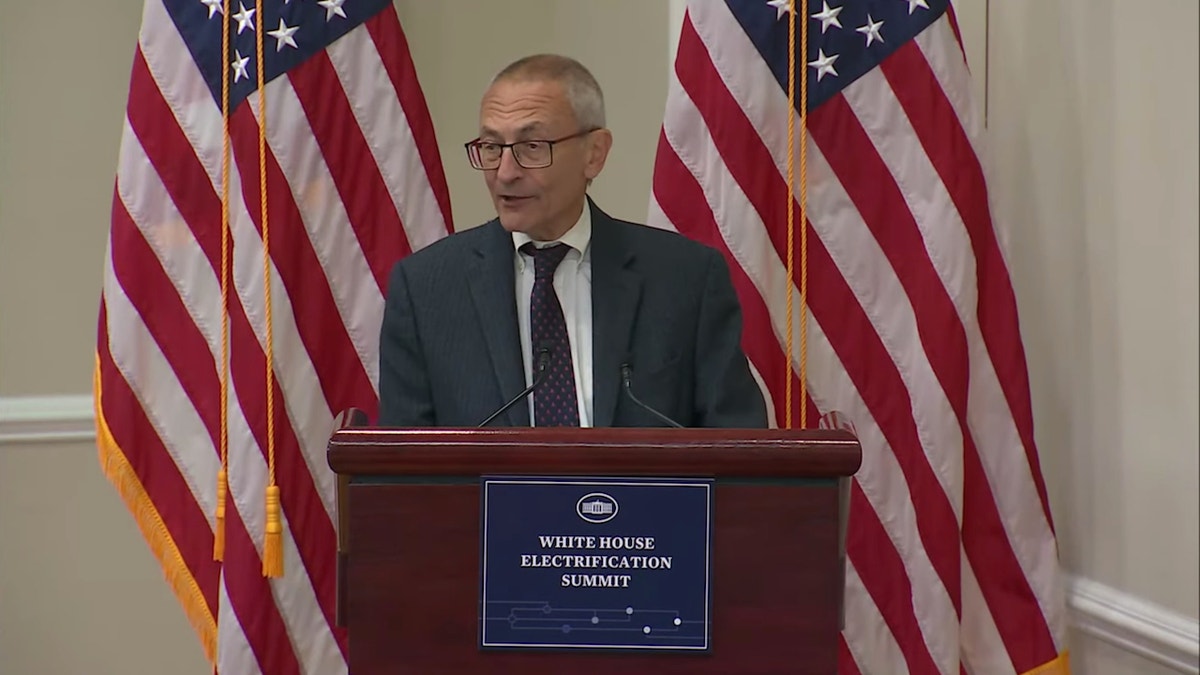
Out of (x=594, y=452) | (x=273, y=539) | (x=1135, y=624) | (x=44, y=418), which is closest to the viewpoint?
(x=594, y=452)

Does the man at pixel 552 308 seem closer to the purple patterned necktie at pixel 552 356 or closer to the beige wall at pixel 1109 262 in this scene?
the purple patterned necktie at pixel 552 356

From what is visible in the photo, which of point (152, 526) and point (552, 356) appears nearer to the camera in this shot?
point (552, 356)

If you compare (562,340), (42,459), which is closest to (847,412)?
(562,340)

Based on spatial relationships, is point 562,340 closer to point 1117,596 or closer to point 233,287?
point 233,287

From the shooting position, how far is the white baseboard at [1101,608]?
2438 mm

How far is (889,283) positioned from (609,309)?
794mm

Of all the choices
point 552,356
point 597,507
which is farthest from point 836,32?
point 597,507

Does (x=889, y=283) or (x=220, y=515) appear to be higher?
(x=889, y=283)

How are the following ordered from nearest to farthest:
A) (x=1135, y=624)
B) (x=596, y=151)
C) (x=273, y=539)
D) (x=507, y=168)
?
1. (x=507, y=168)
2. (x=596, y=151)
3. (x=1135, y=624)
4. (x=273, y=539)

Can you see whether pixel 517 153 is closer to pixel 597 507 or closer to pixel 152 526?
pixel 597 507

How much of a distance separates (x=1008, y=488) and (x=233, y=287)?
1699 mm

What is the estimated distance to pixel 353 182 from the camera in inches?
114

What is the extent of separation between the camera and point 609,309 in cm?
232

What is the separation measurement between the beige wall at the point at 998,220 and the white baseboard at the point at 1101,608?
0.09ft
